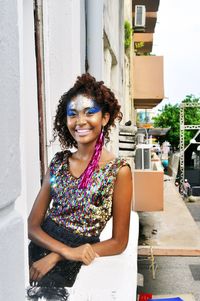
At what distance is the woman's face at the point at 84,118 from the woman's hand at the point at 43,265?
19.7 inches

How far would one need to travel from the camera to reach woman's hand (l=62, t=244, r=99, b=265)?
5.76 feet

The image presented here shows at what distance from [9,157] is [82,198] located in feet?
2.57

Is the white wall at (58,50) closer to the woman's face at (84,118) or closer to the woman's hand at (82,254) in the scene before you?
the woman's face at (84,118)

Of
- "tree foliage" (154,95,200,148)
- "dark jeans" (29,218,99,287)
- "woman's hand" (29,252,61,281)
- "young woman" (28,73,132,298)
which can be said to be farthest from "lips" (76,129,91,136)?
"tree foliage" (154,95,200,148)

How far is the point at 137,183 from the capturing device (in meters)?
8.52

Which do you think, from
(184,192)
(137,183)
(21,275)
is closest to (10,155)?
(21,275)

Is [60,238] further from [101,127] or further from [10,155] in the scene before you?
[10,155]

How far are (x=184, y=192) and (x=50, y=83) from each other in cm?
2082

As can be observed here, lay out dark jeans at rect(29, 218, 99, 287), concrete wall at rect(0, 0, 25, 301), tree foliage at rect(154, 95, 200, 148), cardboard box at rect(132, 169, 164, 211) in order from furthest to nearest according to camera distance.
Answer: tree foliage at rect(154, 95, 200, 148) → cardboard box at rect(132, 169, 164, 211) → dark jeans at rect(29, 218, 99, 287) → concrete wall at rect(0, 0, 25, 301)

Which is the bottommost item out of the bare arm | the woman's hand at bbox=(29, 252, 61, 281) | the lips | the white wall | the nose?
the woman's hand at bbox=(29, 252, 61, 281)

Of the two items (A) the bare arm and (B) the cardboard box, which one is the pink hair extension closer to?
(A) the bare arm

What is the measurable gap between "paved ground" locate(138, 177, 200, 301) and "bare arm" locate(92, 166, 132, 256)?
4.73 m

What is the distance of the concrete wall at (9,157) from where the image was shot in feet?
3.37

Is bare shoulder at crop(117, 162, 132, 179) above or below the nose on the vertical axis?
below
